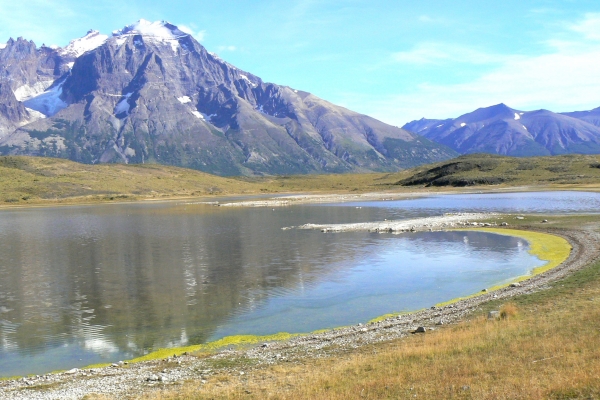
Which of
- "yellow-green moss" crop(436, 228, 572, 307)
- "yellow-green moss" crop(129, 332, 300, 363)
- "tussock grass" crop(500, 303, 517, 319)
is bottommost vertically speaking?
"yellow-green moss" crop(129, 332, 300, 363)

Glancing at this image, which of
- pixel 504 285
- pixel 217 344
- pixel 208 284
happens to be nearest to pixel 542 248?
pixel 504 285

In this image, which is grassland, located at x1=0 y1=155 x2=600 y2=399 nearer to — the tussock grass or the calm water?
the tussock grass

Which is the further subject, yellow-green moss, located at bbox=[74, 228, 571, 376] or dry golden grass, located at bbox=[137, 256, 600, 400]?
yellow-green moss, located at bbox=[74, 228, 571, 376]

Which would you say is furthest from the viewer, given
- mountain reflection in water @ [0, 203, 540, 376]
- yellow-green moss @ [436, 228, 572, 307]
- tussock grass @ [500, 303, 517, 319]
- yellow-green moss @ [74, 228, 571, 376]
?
yellow-green moss @ [436, 228, 572, 307]

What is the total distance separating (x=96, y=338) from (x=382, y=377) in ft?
68.2

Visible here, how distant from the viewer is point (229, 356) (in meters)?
25.8

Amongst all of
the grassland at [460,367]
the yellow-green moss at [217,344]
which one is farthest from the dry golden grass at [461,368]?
the yellow-green moss at [217,344]

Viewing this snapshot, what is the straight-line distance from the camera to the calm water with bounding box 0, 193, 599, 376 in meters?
31.8

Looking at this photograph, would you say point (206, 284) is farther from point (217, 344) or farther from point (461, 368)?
point (461, 368)

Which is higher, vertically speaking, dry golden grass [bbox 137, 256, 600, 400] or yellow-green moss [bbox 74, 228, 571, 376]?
dry golden grass [bbox 137, 256, 600, 400]

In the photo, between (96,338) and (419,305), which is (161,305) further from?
(419,305)

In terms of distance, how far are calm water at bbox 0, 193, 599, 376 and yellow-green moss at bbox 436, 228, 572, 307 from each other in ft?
4.95

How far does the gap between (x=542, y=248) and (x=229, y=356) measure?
47.1m

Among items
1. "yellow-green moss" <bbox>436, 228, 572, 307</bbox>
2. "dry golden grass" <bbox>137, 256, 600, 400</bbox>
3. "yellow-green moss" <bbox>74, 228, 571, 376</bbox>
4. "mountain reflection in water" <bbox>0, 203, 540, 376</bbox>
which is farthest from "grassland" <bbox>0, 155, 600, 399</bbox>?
"yellow-green moss" <bbox>436, 228, 572, 307</bbox>
